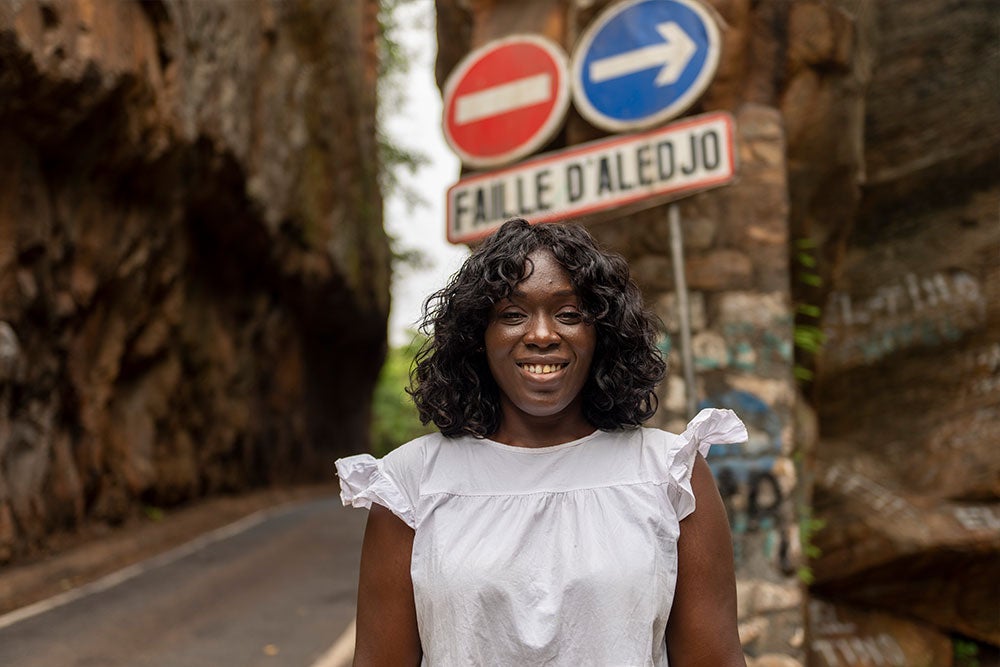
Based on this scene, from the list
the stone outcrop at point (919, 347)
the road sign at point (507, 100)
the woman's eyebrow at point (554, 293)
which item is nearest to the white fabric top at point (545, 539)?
the woman's eyebrow at point (554, 293)

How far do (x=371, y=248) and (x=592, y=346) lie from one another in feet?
62.6

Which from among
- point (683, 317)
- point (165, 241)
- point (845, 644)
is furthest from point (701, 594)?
point (165, 241)

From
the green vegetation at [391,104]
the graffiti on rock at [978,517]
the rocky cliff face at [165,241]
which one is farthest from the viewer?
the green vegetation at [391,104]

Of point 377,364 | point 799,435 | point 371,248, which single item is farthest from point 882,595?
point 377,364

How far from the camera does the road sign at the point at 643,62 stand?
4250mm

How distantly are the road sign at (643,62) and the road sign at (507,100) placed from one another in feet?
0.46

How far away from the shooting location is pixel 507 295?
1631mm

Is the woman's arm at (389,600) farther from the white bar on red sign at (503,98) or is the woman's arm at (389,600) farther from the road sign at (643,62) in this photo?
the white bar on red sign at (503,98)

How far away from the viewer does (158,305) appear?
10.8m

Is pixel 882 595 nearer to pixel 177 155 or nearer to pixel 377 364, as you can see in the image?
pixel 177 155

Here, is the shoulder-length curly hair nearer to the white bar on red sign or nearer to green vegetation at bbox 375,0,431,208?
the white bar on red sign

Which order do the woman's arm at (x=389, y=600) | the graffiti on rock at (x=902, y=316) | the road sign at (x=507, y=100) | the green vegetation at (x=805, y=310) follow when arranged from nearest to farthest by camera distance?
the woman's arm at (x=389, y=600) → the road sign at (x=507, y=100) → the green vegetation at (x=805, y=310) → the graffiti on rock at (x=902, y=316)

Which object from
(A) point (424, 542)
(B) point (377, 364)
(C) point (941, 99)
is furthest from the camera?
(B) point (377, 364)

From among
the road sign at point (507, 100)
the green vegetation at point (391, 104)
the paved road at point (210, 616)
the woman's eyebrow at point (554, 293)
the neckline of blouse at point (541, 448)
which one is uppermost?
the green vegetation at point (391, 104)
